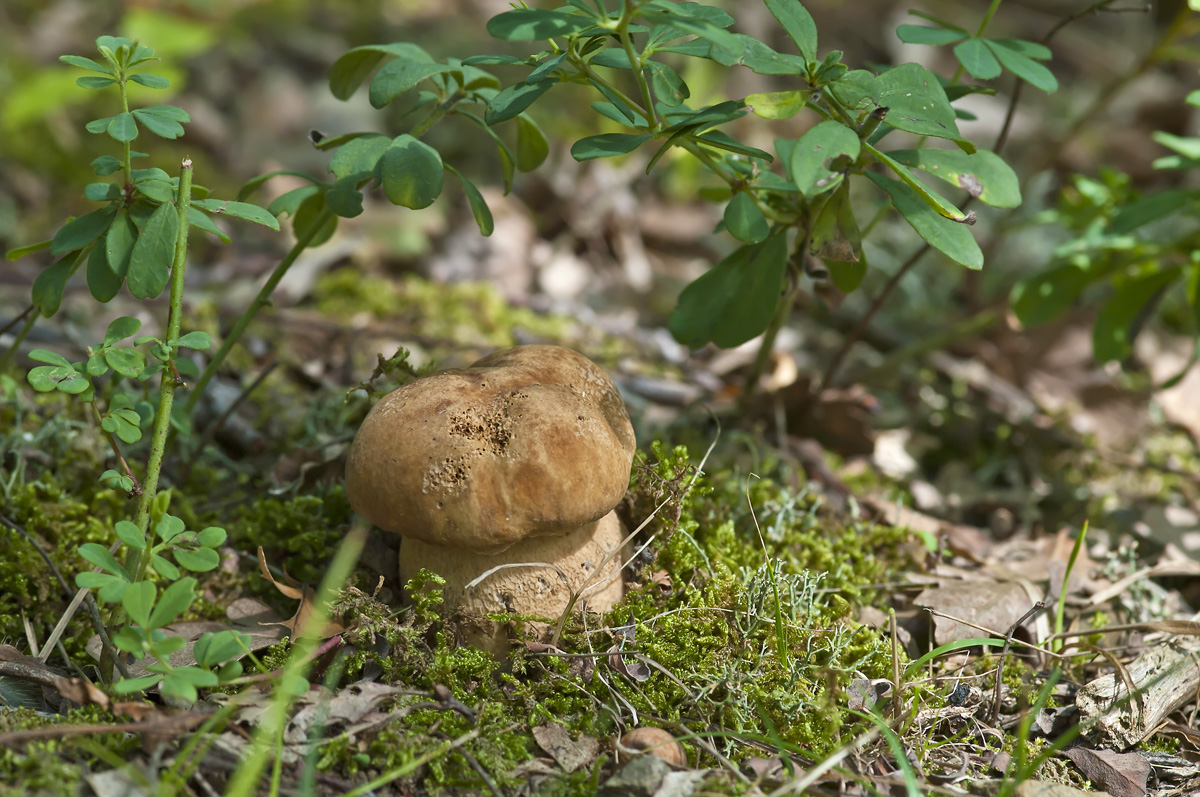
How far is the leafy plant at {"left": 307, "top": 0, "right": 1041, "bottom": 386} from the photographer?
1.82 m

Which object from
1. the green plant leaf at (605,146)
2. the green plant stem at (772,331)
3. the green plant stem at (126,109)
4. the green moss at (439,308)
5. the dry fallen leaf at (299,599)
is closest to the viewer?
the green plant stem at (126,109)

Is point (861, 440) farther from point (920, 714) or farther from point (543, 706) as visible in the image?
point (543, 706)

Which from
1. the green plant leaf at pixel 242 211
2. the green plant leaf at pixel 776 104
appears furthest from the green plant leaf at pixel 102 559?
the green plant leaf at pixel 776 104

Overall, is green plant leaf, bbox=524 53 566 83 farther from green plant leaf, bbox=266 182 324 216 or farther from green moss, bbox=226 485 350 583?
green moss, bbox=226 485 350 583

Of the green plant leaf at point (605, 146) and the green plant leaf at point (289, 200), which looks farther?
the green plant leaf at point (289, 200)

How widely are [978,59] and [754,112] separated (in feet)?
2.39

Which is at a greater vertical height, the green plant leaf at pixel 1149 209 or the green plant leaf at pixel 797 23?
the green plant leaf at pixel 797 23

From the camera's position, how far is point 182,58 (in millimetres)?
6285

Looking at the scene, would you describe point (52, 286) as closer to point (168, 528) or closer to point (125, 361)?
point (125, 361)

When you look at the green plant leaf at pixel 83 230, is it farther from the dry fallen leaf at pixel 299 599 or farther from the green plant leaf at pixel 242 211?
the dry fallen leaf at pixel 299 599

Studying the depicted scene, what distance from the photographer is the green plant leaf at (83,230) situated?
201 cm

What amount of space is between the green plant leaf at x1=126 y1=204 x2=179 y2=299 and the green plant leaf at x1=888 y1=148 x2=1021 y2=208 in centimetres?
174

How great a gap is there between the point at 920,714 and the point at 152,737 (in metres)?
1.77

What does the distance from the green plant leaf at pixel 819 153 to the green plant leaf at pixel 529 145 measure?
2.92 feet
